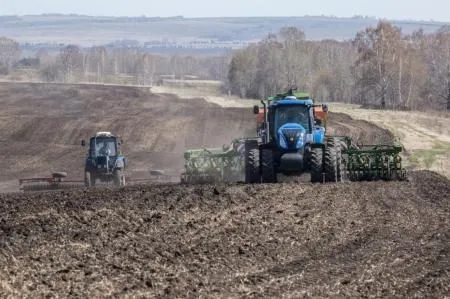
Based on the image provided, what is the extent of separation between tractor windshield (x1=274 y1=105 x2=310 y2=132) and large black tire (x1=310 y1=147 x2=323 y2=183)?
2.77 ft

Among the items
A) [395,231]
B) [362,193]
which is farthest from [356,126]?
[395,231]

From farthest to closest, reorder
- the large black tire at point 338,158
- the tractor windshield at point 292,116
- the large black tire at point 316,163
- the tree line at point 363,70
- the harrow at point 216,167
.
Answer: the tree line at point 363,70 → the harrow at point 216,167 → the tractor windshield at point 292,116 → the large black tire at point 338,158 → the large black tire at point 316,163

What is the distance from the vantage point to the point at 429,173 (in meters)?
31.9

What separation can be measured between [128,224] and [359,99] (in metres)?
86.5

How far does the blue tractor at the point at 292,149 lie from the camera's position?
2647cm

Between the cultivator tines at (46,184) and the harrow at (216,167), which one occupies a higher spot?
the harrow at (216,167)

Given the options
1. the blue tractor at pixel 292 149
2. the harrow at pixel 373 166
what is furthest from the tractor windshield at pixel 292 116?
the harrow at pixel 373 166

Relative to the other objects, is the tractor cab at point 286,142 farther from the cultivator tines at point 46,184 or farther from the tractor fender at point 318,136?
the cultivator tines at point 46,184

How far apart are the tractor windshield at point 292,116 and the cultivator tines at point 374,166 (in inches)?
86.2

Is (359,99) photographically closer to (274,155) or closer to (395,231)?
(274,155)

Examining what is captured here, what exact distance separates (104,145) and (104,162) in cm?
78

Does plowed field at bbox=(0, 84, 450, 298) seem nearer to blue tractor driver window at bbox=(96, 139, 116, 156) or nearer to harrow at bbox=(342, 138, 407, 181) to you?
harrow at bbox=(342, 138, 407, 181)

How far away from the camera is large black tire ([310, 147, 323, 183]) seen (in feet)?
86.6

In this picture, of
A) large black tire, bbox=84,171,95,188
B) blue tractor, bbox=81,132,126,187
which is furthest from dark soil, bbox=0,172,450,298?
blue tractor, bbox=81,132,126,187
